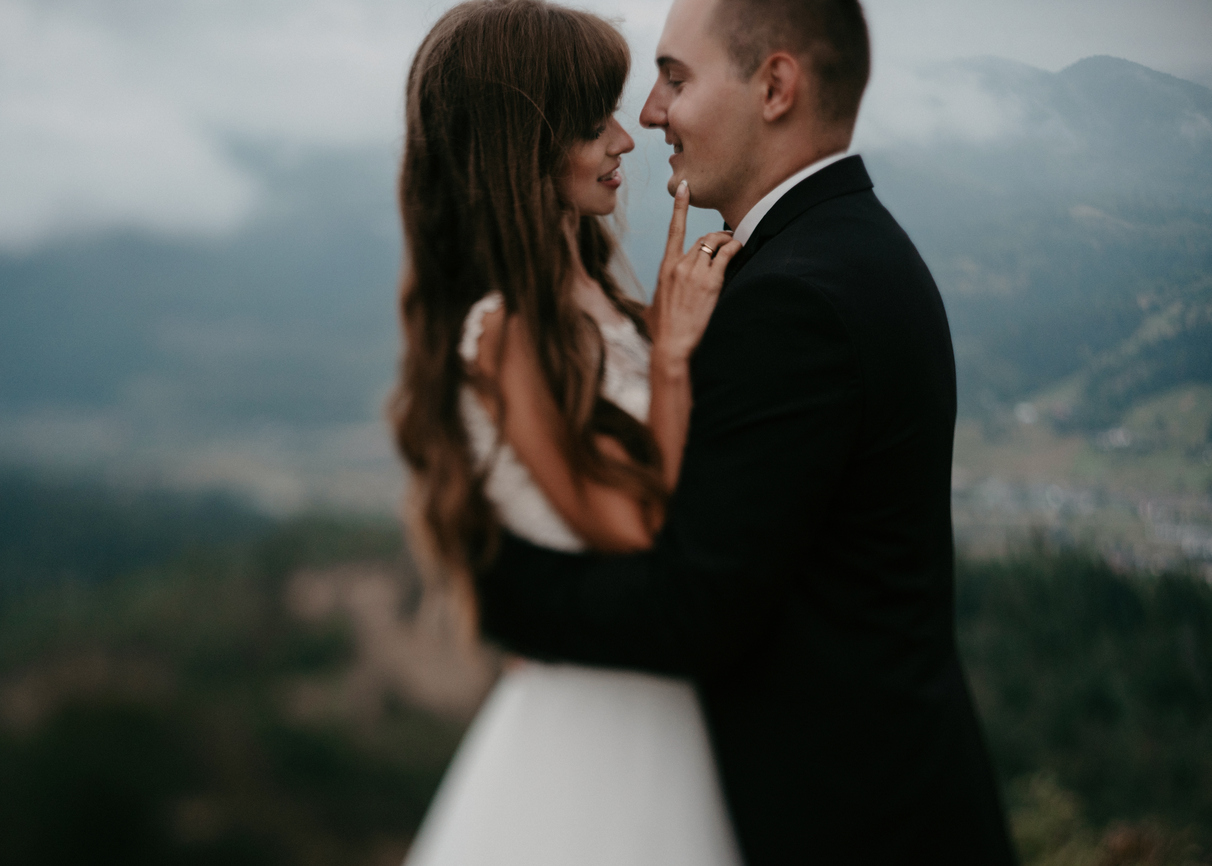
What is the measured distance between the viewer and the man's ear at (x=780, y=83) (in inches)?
50.5

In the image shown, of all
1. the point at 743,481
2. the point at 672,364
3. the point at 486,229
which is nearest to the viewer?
the point at 743,481

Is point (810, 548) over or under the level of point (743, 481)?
under

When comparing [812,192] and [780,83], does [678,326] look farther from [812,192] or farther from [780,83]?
[780,83]

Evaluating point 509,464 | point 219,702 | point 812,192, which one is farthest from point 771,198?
point 219,702

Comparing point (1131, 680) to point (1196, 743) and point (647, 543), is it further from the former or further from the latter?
point (647, 543)

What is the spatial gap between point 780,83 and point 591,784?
1141 mm

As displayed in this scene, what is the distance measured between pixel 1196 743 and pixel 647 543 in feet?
Result: 8.08

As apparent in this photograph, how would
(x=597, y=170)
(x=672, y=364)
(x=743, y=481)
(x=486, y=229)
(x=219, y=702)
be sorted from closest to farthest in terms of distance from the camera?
1. (x=743, y=481)
2. (x=672, y=364)
3. (x=486, y=229)
4. (x=597, y=170)
5. (x=219, y=702)

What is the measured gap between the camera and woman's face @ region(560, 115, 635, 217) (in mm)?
1499

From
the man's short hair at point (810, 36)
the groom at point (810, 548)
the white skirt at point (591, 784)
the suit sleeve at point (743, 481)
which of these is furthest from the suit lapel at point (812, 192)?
the white skirt at point (591, 784)

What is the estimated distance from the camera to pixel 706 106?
135cm

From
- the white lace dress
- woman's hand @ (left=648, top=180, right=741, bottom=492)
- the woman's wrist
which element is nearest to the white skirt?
the white lace dress

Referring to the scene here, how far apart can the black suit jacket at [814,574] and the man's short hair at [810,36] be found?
0.17 metres

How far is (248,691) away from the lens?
3.36m
